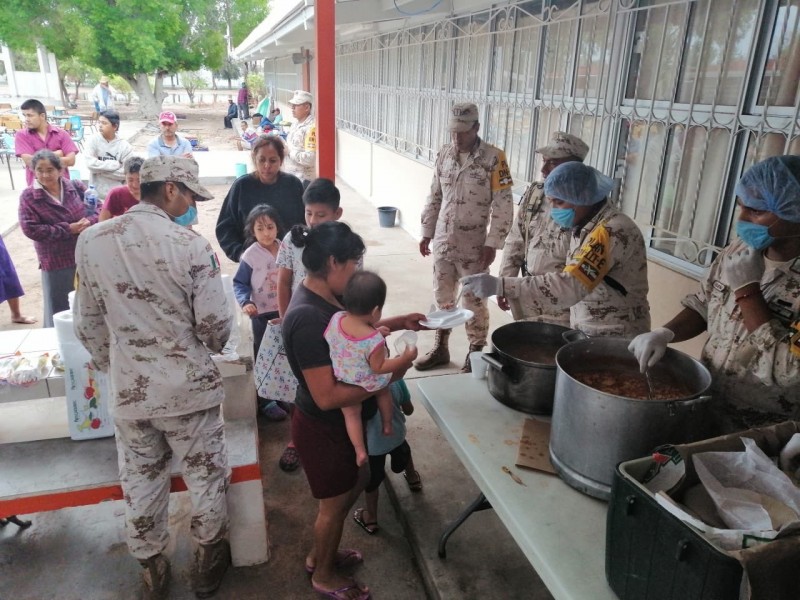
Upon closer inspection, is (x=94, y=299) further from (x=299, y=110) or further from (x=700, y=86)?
(x=299, y=110)

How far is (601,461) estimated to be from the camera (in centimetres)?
146

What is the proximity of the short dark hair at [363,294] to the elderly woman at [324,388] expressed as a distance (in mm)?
99

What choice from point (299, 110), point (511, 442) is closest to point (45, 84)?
point (299, 110)

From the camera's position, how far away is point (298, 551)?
2516mm

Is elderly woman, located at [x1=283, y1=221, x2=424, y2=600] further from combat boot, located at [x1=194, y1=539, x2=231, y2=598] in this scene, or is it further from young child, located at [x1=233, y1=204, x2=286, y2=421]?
young child, located at [x1=233, y1=204, x2=286, y2=421]

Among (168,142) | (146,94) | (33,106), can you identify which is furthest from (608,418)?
A: (146,94)

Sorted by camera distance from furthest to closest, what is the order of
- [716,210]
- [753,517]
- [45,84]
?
[45,84] → [716,210] → [753,517]

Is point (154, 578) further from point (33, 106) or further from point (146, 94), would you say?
point (146, 94)

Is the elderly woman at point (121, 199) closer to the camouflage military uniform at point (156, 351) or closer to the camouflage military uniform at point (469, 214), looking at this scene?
the camouflage military uniform at point (156, 351)

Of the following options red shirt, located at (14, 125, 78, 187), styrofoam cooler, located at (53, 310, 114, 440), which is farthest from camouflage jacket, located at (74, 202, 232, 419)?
red shirt, located at (14, 125, 78, 187)

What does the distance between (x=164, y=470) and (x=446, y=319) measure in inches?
49.5

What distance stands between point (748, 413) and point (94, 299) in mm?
2196

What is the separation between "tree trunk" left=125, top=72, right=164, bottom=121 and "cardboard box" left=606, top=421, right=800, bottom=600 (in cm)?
2960

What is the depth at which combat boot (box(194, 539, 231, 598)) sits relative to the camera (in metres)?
2.25
